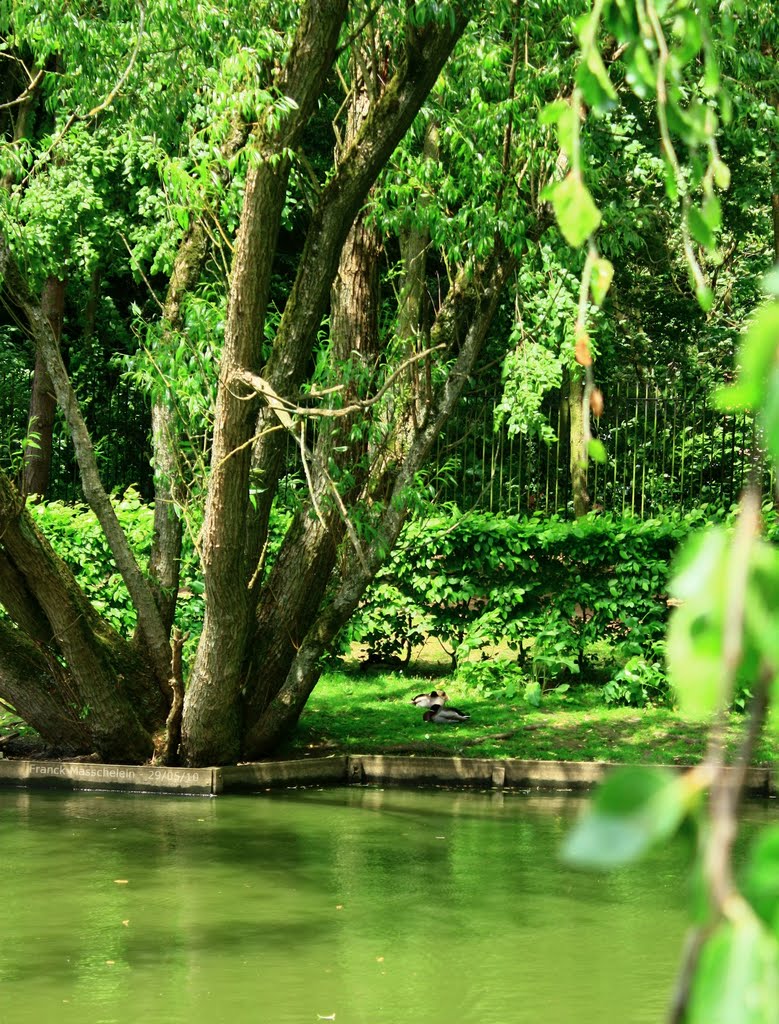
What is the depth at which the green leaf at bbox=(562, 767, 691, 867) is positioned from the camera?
87 centimetres

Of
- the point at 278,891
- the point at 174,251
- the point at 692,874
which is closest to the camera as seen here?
the point at 692,874

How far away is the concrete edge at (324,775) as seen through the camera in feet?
34.1

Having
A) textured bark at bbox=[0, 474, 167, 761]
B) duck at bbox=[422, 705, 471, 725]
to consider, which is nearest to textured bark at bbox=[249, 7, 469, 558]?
textured bark at bbox=[0, 474, 167, 761]

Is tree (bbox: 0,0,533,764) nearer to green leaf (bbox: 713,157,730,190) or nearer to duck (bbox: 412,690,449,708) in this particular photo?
duck (bbox: 412,690,449,708)

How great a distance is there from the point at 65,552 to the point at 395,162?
5222mm

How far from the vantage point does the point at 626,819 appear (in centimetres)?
89

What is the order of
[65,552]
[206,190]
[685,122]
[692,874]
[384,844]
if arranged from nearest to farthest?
[692,874] → [685,122] → [384,844] → [206,190] → [65,552]

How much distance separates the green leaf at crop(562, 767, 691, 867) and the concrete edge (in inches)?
381

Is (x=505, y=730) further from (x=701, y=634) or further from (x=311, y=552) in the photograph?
(x=701, y=634)

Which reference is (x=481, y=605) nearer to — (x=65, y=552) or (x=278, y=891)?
(x=65, y=552)

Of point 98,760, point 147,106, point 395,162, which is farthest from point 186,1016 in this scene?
point 147,106

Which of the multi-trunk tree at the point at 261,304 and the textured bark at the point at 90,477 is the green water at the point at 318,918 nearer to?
the multi-trunk tree at the point at 261,304

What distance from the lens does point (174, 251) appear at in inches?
441

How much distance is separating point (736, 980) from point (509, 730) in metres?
11.2
